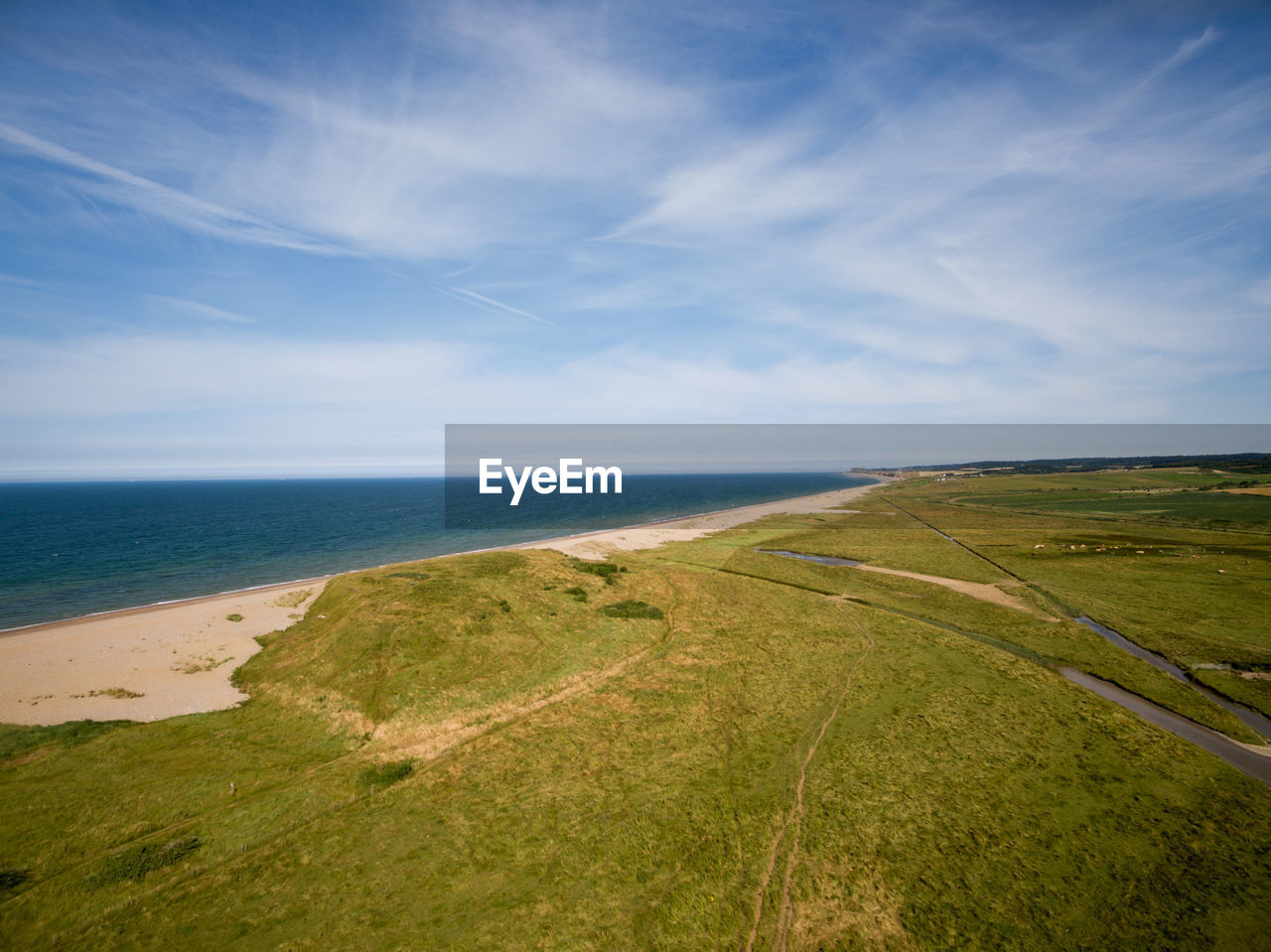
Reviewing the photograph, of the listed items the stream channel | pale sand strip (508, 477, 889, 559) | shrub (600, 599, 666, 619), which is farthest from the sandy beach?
the stream channel

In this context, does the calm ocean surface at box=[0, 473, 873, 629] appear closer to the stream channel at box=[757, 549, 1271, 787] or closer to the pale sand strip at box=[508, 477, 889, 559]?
the pale sand strip at box=[508, 477, 889, 559]

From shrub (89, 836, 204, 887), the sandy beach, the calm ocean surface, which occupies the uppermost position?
shrub (89, 836, 204, 887)

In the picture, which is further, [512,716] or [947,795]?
[512,716]

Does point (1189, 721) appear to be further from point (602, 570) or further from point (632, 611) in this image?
point (602, 570)

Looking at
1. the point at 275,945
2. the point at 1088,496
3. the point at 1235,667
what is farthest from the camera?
the point at 1088,496

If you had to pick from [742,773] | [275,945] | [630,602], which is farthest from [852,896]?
[630,602]

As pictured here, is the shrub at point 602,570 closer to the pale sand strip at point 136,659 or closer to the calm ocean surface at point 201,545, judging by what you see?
the pale sand strip at point 136,659

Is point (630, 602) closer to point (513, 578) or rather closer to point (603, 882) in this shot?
point (513, 578)
